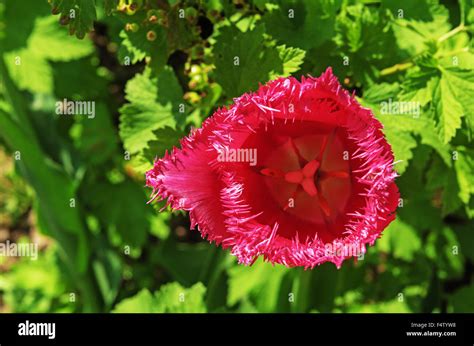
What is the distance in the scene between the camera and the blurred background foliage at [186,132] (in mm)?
1020

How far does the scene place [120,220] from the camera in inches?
61.8

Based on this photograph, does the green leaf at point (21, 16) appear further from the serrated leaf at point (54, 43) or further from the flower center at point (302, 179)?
the flower center at point (302, 179)

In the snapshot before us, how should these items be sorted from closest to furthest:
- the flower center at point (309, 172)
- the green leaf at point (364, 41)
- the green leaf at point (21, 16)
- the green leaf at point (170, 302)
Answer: the flower center at point (309, 172) → the green leaf at point (364, 41) → the green leaf at point (170, 302) → the green leaf at point (21, 16)

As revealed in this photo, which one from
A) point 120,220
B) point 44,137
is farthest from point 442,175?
point 44,137

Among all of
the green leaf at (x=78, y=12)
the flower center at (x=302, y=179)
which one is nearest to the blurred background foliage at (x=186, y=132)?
the green leaf at (x=78, y=12)

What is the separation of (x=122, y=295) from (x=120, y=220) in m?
0.26

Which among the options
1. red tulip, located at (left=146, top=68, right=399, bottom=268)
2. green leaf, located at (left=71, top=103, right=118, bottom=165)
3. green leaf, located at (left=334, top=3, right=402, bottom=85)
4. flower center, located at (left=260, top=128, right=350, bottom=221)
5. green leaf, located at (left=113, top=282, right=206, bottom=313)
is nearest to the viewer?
red tulip, located at (left=146, top=68, right=399, bottom=268)

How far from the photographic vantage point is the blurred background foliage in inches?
40.1

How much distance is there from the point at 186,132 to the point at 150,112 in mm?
88

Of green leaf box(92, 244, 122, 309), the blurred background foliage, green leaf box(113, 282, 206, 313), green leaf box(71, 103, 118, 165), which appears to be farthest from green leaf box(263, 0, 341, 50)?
green leaf box(92, 244, 122, 309)

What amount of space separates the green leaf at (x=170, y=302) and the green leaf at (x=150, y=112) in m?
0.39

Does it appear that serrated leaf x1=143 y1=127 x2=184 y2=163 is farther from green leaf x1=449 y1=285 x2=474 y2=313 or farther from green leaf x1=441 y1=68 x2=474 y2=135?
green leaf x1=449 y1=285 x2=474 y2=313

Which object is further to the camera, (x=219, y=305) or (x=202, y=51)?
(x=219, y=305)
